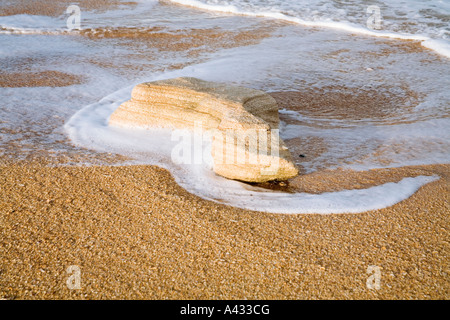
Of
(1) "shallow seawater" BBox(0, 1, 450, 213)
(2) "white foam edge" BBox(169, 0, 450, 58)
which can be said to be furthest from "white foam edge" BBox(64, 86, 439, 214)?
(2) "white foam edge" BBox(169, 0, 450, 58)

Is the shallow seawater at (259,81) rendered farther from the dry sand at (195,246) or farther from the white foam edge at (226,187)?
the dry sand at (195,246)

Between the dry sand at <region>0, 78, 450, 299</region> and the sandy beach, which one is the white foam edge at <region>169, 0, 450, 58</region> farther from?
the dry sand at <region>0, 78, 450, 299</region>

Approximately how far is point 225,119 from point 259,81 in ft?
6.35

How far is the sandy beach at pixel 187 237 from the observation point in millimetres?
1859

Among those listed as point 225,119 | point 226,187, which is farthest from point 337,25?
point 226,187

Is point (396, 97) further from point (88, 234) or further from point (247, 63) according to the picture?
point (88, 234)

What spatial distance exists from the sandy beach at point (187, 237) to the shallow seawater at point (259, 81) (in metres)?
0.11

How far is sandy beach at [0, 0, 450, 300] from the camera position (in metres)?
1.86

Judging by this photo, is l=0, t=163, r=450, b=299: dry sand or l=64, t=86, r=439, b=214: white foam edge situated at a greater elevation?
l=64, t=86, r=439, b=214: white foam edge

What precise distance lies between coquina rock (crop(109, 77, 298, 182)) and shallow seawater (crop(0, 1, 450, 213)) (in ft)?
0.43

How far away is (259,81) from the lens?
4.78 metres

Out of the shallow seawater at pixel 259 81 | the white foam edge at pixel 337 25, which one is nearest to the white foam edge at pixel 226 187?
the shallow seawater at pixel 259 81

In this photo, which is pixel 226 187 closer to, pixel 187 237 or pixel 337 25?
pixel 187 237
